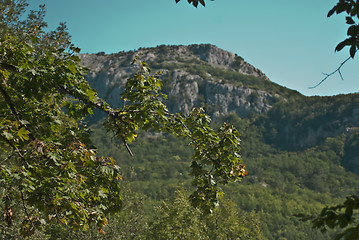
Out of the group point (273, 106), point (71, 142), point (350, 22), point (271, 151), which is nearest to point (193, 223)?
point (71, 142)

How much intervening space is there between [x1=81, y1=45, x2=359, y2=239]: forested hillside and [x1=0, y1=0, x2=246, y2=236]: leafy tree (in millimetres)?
109192

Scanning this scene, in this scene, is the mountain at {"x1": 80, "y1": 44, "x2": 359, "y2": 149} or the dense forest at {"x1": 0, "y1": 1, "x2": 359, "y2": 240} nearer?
the dense forest at {"x1": 0, "y1": 1, "x2": 359, "y2": 240}

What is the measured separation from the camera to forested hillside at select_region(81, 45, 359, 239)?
12862 cm

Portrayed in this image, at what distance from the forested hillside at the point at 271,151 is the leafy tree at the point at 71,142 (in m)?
109

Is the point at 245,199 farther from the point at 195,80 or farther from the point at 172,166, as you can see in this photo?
the point at 195,80

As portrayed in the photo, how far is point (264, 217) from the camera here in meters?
118

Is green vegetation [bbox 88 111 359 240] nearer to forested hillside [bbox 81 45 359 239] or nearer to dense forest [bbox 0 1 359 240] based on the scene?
forested hillside [bbox 81 45 359 239]

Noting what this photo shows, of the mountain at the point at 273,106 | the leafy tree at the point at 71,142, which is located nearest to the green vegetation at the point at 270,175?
the mountain at the point at 273,106

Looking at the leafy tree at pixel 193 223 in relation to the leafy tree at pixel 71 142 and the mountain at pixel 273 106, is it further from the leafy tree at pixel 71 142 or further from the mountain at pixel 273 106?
the mountain at pixel 273 106

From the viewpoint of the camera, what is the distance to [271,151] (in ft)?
561

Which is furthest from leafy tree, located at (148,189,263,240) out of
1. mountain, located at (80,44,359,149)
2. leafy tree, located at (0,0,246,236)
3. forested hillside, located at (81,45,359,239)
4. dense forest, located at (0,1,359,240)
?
mountain, located at (80,44,359,149)

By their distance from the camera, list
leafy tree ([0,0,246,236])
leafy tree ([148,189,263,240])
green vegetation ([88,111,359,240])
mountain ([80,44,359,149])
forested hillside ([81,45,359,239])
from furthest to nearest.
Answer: mountain ([80,44,359,149]) → forested hillside ([81,45,359,239]) → green vegetation ([88,111,359,240]) → leafy tree ([148,189,263,240]) → leafy tree ([0,0,246,236])

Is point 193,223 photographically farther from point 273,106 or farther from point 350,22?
point 273,106

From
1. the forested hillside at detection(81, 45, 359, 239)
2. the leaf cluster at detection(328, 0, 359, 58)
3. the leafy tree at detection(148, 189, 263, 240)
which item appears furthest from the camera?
the forested hillside at detection(81, 45, 359, 239)
